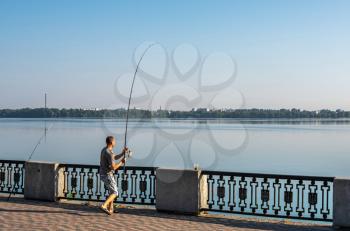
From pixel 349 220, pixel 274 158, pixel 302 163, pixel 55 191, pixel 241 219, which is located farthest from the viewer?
pixel 274 158

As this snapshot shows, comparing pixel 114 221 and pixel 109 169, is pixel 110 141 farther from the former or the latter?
pixel 114 221

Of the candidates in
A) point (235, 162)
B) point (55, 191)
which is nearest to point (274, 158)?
point (235, 162)

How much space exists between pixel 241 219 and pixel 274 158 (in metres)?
33.6

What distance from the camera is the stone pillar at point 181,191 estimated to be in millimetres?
10898

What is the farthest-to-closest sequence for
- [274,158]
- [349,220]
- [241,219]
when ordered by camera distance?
[274,158]
[241,219]
[349,220]

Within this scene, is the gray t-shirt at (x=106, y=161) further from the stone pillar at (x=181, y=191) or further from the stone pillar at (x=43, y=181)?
the stone pillar at (x=43, y=181)

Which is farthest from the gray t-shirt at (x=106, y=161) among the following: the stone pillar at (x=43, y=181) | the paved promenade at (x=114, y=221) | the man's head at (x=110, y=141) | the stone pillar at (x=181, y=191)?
the stone pillar at (x=43, y=181)

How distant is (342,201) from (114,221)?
4.58m

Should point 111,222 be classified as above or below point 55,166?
below

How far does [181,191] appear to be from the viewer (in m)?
11.0

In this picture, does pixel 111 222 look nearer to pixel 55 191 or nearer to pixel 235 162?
pixel 55 191

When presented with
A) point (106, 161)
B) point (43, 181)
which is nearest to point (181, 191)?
point (106, 161)

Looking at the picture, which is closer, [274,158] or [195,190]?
[195,190]

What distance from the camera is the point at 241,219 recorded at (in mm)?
10625
